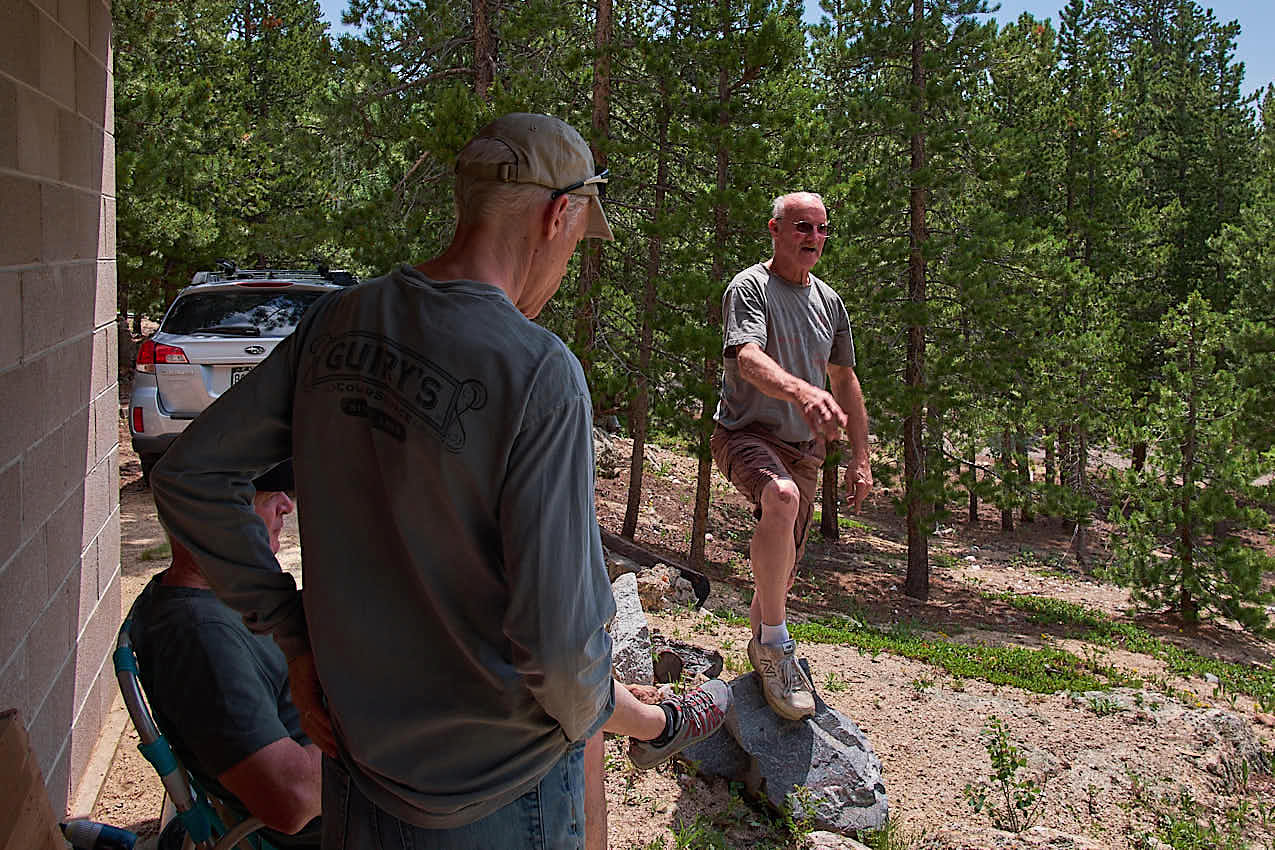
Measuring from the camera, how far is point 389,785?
5.55ft

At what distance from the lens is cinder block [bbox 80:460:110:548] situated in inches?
170

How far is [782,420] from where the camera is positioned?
4410 millimetres

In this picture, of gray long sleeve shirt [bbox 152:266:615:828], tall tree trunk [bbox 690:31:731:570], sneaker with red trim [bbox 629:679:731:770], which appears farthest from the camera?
tall tree trunk [bbox 690:31:731:570]

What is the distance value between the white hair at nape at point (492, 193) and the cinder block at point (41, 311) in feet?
7.34

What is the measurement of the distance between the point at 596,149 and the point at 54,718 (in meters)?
10.1

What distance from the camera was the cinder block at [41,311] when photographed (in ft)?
11.1

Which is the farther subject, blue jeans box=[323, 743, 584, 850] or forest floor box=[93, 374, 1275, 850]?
forest floor box=[93, 374, 1275, 850]

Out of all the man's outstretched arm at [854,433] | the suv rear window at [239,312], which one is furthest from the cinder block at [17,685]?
the suv rear window at [239,312]

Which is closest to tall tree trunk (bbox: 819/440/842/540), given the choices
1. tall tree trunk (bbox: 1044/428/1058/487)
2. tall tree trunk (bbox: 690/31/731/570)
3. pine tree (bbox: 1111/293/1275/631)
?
pine tree (bbox: 1111/293/1275/631)

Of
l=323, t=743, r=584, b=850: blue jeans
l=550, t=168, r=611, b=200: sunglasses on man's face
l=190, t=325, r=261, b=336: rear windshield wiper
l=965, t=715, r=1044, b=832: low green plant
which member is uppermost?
l=550, t=168, r=611, b=200: sunglasses on man's face

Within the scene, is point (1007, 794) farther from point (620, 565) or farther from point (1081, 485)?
point (1081, 485)

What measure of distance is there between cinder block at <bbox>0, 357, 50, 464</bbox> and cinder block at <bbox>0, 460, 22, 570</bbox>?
1.7 inches

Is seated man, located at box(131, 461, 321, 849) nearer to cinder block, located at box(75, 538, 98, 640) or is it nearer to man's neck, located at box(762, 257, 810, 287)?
cinder block, located at box(75, 538, 98, 640)

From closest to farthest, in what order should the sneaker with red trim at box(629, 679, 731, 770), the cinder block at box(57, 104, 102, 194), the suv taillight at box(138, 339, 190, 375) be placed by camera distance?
the sneaker with red trim at box(629, 679, 731, 770), the cinder block at box(57, 104, 102, 194), the suv taillight at box(138, 339, 190, 375)
